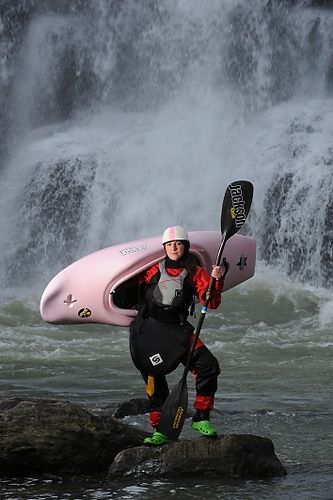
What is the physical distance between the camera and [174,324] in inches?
232

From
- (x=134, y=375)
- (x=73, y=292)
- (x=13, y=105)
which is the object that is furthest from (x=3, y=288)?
(x=73, y=292)

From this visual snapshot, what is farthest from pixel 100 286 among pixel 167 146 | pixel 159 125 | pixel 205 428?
pixel 159 125

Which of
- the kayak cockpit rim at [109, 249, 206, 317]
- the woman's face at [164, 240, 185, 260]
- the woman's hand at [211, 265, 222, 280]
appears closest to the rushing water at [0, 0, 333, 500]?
the kayak cockpit rim at [109, 249, 206, 317]

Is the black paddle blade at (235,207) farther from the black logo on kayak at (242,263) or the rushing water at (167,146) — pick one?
the rushing water at (167,146)

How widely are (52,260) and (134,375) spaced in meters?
9.74

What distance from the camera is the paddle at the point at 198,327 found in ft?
19.2

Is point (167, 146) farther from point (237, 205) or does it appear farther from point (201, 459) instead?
point (201, 459)

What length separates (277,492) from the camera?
17.8 ft

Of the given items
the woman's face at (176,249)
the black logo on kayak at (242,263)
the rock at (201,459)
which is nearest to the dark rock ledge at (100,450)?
the rock at (201,459)

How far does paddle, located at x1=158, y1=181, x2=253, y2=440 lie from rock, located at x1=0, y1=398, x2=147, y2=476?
1.09ft

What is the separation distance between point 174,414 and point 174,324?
475 millimetres

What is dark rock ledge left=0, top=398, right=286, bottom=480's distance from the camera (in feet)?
18.6

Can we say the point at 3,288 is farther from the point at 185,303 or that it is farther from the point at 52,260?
the point at 185,303

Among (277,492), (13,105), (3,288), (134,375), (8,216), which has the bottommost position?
(277,492)
